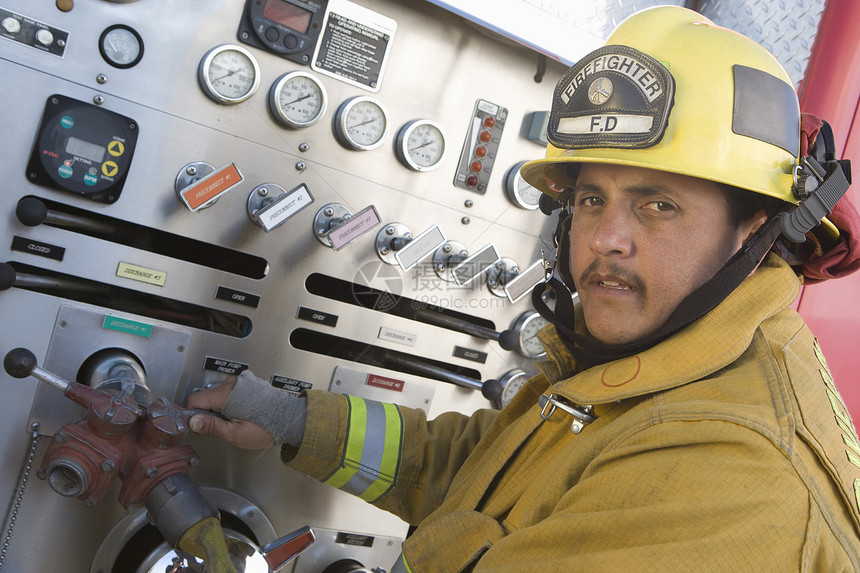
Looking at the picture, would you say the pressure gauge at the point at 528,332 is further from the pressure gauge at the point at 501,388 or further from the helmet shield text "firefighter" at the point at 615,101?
the helmet shield text "firefighter" at the point at 615,101

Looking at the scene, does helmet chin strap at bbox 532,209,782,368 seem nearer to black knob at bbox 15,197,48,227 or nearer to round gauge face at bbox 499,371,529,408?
round gauge face at bbox 499,371,529,408

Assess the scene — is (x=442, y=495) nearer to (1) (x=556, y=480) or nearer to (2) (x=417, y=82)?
(1) (x=556, y=480)

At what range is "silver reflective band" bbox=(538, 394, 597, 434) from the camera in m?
1.40

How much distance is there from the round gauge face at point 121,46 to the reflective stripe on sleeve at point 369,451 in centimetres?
92

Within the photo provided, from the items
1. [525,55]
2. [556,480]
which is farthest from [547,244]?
[556,480]

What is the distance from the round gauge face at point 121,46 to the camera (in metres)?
1.61

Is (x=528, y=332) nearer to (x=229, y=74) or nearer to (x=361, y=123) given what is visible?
(x=361, y=123)

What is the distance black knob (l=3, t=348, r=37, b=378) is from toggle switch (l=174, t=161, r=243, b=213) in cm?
45

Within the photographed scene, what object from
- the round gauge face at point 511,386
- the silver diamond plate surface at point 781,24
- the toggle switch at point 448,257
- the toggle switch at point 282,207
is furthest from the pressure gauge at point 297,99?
the silver diamond plate surface at point 781,24

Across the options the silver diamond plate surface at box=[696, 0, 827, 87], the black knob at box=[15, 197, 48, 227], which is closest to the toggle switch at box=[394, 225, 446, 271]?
the black knob at box=[15, 197, 48, 227]

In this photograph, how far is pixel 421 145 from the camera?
6.47 feet

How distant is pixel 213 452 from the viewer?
1881 mm

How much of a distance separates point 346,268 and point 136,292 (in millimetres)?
519

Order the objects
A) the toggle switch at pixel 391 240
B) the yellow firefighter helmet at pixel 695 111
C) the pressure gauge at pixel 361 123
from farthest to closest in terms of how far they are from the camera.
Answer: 1. the toggle switch at pixel 391 240
2. the pressure gauge at pixel 361 123
3. the yellow firefighter helmet at pixel 695 111
